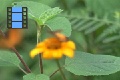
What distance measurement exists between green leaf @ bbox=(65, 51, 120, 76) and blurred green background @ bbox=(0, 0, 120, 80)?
1.86 ft

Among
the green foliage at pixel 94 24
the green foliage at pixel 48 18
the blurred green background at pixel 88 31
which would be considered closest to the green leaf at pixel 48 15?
the green foliage at pixel 48 18

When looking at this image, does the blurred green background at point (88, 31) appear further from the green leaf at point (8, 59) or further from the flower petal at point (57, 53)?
the flower petal at point (57, 53)

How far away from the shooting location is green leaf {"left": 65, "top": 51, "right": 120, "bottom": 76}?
978 mm

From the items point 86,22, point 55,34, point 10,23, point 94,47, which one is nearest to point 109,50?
point 94,47

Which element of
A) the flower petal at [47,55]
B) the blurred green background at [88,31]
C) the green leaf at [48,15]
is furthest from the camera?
the blurred green background at [88,31]

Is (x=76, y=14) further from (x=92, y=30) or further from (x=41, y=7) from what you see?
(x=41, y=7)

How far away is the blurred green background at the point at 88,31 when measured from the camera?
1704 millimetres

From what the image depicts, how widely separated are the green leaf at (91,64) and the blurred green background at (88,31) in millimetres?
567

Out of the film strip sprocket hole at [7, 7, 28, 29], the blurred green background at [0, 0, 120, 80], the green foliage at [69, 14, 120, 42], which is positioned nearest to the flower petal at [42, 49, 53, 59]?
the film strip sprocket hole at [7, 7, 28, 29]

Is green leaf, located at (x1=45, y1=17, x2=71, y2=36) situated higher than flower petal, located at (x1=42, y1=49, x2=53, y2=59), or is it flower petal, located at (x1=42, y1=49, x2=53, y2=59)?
green leaf, located at (x1=45, y1=17, x2=71, y2=36)

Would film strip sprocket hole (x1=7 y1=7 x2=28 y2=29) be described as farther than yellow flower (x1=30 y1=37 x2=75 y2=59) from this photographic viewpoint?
Yes

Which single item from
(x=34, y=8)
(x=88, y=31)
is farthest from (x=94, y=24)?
(x=34, y=8)

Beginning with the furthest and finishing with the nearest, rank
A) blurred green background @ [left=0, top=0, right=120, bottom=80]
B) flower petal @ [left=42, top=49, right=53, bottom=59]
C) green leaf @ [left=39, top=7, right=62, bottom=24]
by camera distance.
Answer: blurred green background @ [left=0, top=0, right=120, bottom=80], green leaf @ [left=39, top=7, right=62, bottom=24], flower petal @ [left=42, top=49, right=53, bottom=59]

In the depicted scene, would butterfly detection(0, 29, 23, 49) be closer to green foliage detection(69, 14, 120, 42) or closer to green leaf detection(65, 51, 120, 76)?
green leaf detection(65, 51, 120, 76)
